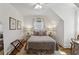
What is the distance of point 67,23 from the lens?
1.44 meters

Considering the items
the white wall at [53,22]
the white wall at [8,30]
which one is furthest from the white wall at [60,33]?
the white wall at [8,30]

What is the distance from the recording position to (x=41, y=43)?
1.46 meters

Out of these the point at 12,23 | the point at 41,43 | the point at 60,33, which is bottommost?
the point at 41,43

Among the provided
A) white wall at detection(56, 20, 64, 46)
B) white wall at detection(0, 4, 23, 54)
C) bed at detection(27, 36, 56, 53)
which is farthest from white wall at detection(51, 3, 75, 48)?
white wall at detection(0, 4, 23, 54)

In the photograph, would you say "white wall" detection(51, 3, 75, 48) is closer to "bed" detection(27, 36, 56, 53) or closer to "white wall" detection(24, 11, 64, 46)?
"white wall" detection(24, 11, 64, 46)

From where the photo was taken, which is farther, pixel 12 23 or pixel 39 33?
pixel 39 33

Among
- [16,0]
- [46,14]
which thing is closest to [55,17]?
[46,14]

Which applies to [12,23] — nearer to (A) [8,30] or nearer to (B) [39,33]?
(A) [8,30]

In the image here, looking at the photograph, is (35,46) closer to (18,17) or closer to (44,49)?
(44,49)

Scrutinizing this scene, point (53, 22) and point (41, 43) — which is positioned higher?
point (53, 22)

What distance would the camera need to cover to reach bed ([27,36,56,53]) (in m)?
1.45

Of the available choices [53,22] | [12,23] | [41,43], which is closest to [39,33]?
[41,43]

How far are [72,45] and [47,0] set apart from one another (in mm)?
708

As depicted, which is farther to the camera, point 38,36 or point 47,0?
point 38,36
